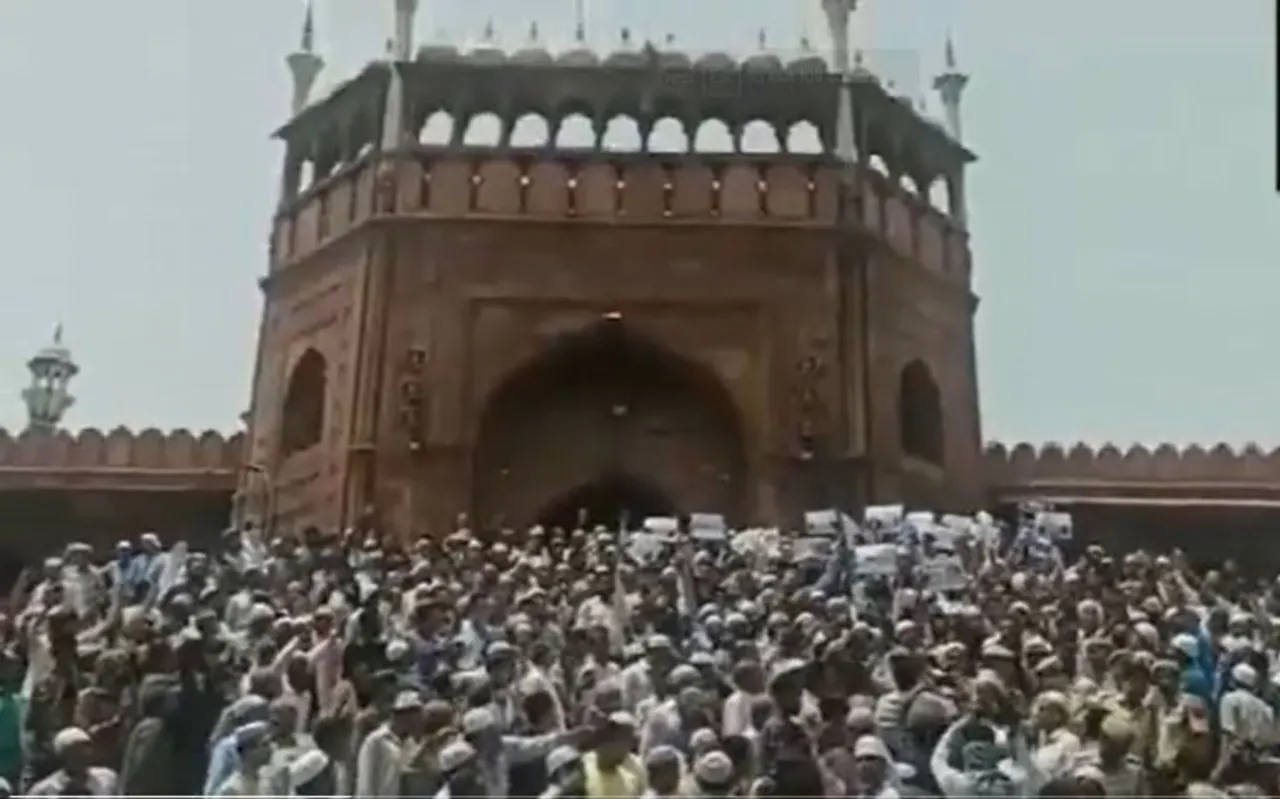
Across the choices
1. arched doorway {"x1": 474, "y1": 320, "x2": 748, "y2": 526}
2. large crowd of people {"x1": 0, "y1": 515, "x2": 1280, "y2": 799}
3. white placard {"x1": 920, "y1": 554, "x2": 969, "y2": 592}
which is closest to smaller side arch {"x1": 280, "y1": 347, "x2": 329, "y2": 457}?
arched doorway {"x1": 474, "y1": 320, "x2": 748, "y2": 526}

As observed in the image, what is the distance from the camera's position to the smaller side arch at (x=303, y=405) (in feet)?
69.0

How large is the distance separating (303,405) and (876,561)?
10804 millimetres

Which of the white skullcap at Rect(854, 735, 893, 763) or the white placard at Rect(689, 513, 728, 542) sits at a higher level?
the white placard at Rect(689, 513, 728, 542)

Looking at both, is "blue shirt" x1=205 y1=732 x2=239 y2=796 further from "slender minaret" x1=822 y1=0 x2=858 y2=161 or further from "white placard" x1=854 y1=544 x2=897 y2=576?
"slender minaret" x1=822 y1=0 x2=858 y2=161

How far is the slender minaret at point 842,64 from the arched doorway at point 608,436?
353cm

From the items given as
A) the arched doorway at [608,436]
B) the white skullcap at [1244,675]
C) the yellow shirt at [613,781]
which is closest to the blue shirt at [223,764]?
the yellow shirt at [613,781]

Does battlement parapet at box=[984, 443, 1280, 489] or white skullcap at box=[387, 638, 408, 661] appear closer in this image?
white skullcap at box=[387, 638, 408, 661]

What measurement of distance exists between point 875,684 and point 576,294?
13289mm

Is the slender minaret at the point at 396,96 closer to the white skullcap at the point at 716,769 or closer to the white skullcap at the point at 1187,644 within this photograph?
the white skullcap at the point at 1187,644

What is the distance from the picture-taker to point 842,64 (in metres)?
21.1

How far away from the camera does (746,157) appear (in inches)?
801

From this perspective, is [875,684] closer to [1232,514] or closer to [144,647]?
[144,647]

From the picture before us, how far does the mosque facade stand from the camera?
19266 millimetres

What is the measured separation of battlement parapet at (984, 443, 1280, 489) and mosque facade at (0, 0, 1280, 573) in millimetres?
167
